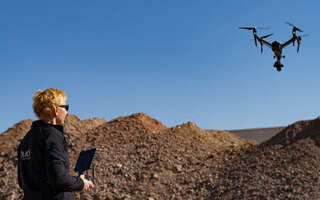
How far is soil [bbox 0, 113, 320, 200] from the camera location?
10719 mm

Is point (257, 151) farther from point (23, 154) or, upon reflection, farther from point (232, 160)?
point (23, 154)

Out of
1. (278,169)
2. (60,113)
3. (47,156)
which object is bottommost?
(278,169)

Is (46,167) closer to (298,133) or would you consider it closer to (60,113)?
(60,113)

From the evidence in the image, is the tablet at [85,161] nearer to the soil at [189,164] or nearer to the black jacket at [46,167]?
the black jacket at [46,167]

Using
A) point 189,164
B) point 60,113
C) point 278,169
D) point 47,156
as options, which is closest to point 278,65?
point 278,169

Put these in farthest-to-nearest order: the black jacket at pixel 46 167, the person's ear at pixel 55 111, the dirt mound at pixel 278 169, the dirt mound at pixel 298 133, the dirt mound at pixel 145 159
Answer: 1. the dirt mound at pixel 298 133
2. the dirt mound at pixel 145 159
3. the dirt mound at pixel 278 169
4. the person's ear at pixel 55 111
5. the black jacket at pixel 46 167

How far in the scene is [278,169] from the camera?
1121cm

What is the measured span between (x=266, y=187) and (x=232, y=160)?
263 cm

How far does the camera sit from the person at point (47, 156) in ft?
10.8

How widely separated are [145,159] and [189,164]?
1.75 meters

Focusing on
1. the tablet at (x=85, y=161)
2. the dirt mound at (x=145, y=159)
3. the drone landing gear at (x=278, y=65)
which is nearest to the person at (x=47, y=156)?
the tablet at (x=85, y=161)

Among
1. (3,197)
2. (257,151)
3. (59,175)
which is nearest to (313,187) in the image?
(257,151)

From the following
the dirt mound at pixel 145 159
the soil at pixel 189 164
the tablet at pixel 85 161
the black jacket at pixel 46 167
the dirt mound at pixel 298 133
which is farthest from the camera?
the dirt mound at pixel 298 133

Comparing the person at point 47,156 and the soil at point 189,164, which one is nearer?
the person at point 47,156
